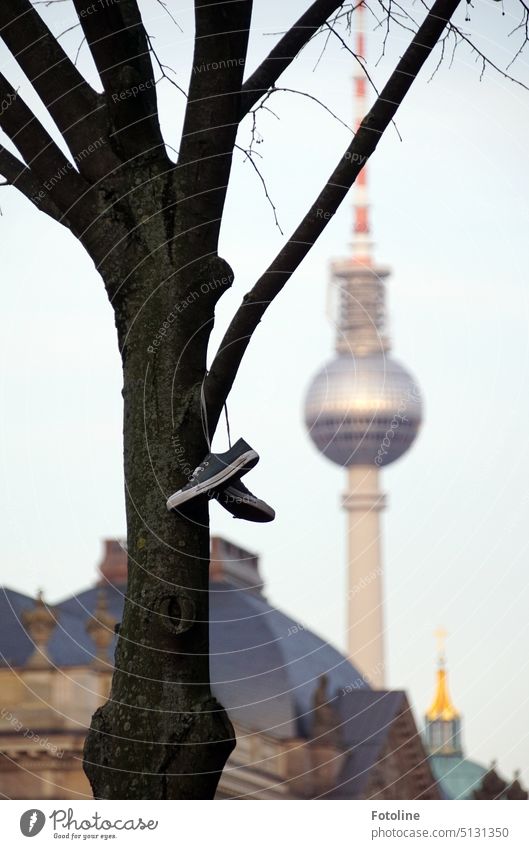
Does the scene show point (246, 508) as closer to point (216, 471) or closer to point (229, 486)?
point (229, 486)

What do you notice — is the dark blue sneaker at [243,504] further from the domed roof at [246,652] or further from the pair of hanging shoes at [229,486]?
the domed roof at [246,652]

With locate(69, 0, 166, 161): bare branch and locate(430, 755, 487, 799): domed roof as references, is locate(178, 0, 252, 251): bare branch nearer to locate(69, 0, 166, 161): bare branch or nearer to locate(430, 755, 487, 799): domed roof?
locate(69, 0, 166, 161): bare branch

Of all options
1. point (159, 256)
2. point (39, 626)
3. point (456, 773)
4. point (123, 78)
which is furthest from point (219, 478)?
point (456, 773)

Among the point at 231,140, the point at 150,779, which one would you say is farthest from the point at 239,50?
the point at 150,779

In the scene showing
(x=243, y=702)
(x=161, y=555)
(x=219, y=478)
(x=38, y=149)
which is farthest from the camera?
(x=243, y=702)

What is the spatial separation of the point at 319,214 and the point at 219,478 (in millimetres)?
1291

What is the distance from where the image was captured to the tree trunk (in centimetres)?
724

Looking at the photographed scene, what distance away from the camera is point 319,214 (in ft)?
25.3

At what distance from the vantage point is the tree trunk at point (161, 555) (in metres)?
7.24

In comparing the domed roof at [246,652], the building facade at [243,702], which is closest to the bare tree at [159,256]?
the building facade at [243,702]
